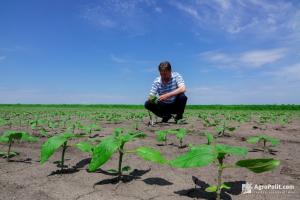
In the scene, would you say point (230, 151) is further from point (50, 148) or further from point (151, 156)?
point (50, 148)

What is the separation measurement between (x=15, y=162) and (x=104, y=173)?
964mm

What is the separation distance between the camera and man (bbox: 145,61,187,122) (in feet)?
24.0

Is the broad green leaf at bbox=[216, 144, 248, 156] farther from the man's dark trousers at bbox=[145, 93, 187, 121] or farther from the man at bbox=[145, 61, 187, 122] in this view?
the man's dark trousers at bbox=[145, 93, 187, 121]

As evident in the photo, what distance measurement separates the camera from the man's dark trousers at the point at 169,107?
770 centimetres

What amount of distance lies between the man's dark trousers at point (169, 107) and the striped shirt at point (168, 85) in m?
0.11

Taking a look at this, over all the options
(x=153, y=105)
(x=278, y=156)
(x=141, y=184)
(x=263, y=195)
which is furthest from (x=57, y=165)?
(x=153, y=105)

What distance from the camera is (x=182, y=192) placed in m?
2.03

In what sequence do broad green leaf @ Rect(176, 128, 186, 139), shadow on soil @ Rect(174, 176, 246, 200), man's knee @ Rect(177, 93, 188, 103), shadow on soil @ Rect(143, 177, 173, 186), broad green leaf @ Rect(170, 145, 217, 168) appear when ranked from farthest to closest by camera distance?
man's knee @ Rect(177, 93, 188, 103)
broad green leaf @ Rect(176, 128, 186, 139)
shadow on soil @ Rect(143, 177, 173, 186)
shadow on soil @ Rect(174, 176, 246, 200)
broad green leaf @ Rect(170, 145, 217, 168)

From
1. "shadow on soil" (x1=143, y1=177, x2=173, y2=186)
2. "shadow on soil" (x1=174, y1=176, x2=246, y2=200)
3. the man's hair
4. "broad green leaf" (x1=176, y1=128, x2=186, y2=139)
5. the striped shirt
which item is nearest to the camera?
"shadow on soil" (x1=174, y1=176, x2=246, y2=200)

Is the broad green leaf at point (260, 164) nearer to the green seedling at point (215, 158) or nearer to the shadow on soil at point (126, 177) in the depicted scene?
the green seedling at point (215, 158)

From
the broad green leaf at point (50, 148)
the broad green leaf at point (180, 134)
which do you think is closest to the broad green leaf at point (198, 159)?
the broad green leaf at point (50, 148)

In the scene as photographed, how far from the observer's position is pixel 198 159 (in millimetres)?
1710

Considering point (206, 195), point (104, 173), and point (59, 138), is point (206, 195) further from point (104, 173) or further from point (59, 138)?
point (59, 138)

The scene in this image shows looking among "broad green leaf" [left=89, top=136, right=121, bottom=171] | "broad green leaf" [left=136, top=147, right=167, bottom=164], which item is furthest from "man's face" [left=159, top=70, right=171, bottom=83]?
"broad green leaf" [left=89, top=136, right=121, bottom=171]
